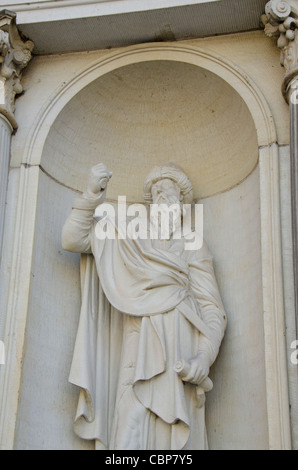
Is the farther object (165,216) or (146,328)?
(165,216)

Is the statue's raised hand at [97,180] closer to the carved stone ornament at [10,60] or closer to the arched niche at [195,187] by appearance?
the arched niche at [195,187]

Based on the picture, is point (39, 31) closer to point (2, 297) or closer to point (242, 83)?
point (242, 83)

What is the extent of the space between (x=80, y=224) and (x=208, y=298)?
1.00 meters

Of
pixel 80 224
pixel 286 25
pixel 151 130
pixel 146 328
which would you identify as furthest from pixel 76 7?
pixel 146 328

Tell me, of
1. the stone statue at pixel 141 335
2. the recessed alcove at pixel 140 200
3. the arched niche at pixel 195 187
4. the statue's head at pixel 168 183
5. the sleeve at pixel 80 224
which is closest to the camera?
the stone statue at pixel 141 335

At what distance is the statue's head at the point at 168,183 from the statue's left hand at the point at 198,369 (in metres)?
1.41

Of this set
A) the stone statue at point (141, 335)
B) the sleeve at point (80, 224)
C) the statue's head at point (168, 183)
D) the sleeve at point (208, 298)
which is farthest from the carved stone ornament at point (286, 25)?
the sleeve at point (80, 224)

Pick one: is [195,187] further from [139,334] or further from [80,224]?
[139,334]

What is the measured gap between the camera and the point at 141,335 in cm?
632

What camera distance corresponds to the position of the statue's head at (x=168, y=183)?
7.16m

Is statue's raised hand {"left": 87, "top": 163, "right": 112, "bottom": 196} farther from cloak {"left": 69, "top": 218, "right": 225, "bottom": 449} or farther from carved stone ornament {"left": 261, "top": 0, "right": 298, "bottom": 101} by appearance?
carved stone ornament {"left": 261, "top": 0, "right": 298, "bottom": 101}

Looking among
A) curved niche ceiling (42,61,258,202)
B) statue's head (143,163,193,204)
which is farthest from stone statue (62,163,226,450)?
curved niche ceiling (42,61,258,202)

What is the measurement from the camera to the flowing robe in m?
6.12

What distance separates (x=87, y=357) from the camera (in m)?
6.50
